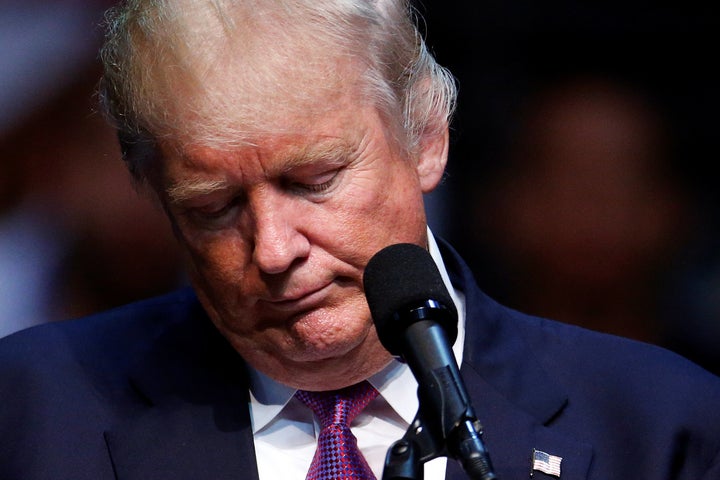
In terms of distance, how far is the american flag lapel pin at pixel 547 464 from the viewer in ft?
7.12

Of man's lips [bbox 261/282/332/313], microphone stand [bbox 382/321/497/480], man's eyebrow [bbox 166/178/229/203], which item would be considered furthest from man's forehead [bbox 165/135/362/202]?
microphone stand [bbox 382/321/497/480]

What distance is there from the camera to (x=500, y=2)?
10.4ft

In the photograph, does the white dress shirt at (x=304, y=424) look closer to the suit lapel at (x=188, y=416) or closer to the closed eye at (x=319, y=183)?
the suit lapel at (x=188, y=416)

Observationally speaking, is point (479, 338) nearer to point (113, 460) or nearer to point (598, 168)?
point (113, 460)

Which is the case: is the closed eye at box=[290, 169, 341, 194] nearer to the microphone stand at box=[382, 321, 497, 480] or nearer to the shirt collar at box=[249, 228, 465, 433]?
the shirt collar at box=[249, 228, 465, 433]

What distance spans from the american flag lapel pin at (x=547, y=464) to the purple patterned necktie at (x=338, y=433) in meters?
0.31

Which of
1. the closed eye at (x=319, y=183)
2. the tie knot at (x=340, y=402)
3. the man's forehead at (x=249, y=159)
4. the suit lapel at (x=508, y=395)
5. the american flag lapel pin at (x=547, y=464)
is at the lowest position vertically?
the american flag lapel pin at (x=547, y=464)

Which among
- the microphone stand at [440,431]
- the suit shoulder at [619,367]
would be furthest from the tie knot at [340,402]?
the microphone stand at [440,431]

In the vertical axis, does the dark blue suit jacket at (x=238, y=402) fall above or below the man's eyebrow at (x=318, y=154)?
below

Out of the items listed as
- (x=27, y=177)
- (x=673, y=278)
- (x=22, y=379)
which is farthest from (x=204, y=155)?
(x=673, y=278)

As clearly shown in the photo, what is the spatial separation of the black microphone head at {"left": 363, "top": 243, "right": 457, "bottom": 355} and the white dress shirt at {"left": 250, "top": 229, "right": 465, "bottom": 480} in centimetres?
73

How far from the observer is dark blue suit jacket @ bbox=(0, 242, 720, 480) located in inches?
87.6

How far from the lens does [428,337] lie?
1490mm

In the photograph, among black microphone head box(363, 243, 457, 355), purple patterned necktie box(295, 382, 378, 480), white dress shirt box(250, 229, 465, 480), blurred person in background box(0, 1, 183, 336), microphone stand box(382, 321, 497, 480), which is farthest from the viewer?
blurred person in background box(0, 1, 183, 336)
